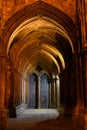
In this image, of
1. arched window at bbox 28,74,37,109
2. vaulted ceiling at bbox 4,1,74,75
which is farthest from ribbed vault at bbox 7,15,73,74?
arched window at bbox 28,74,37,109

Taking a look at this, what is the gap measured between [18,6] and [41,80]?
1875 cm

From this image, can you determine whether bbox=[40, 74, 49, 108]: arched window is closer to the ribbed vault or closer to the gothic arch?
the ribbed vault

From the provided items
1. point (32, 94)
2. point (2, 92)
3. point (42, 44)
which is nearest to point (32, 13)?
point (2, 92)

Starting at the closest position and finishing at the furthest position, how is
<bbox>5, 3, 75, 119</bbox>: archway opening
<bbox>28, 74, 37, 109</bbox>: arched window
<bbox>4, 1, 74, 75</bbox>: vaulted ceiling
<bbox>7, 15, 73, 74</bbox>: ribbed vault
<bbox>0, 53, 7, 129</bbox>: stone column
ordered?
<bbox>0, 53, 7, 129</bbox>: stone column < <bbox>5, 3, 75, 119</bbox>: archway opening < <bbox>4, 1, 74, 75</bbox>: vaulted ceiling < <bbox>7, 15, 73, 74</bbox>: ribbed vault < <bbox>28, 74, 37, 109</bbox>: arched window

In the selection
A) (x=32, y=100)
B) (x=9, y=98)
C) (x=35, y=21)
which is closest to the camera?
(x=35, y=21)

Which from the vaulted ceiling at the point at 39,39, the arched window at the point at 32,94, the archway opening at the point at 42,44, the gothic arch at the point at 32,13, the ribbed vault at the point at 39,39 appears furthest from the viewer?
the arched window at the point at 32,94

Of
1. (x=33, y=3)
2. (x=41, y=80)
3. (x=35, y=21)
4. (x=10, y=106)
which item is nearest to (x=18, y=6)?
(x=33, y=3)

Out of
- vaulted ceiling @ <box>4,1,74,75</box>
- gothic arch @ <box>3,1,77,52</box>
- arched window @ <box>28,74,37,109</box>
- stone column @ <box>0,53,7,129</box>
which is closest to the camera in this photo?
stone column @ <box>0,53,7,129</box>

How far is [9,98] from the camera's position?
17.1 meters

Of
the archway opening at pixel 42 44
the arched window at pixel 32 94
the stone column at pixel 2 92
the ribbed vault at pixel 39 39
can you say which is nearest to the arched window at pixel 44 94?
the arched window at pixel 32 94

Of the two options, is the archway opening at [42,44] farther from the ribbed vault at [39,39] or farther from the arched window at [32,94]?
the arched window at [32,94]

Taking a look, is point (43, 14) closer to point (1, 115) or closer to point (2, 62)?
point (2, 62)

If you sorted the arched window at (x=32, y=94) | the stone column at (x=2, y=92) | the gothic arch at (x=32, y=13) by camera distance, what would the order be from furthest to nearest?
the arched window at (x=32, y=94)
the gothic arch at (x=32, y=13)
the stone column at (x=2, y=92)

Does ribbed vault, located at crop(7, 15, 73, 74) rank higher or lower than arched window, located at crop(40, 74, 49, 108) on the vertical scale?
higher
